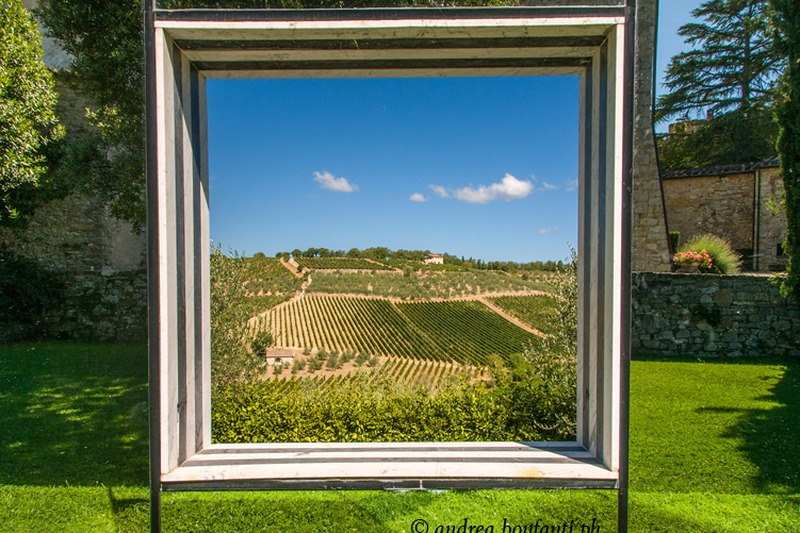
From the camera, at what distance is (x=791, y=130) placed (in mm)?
7617

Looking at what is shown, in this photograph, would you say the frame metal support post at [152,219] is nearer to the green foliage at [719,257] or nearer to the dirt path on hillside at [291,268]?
the dirt path on hillside at [291,268]

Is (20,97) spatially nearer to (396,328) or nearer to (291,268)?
(291,268)

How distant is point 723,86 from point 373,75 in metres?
20.0

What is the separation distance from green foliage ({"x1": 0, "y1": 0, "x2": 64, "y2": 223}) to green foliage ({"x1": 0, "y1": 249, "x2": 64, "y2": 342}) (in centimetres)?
302

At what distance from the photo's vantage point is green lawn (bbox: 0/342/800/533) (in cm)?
263

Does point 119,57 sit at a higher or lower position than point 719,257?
higher

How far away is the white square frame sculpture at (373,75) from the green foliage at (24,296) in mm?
9007

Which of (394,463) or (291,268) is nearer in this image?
(394,463)

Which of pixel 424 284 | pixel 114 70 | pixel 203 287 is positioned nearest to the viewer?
pixel 203 287

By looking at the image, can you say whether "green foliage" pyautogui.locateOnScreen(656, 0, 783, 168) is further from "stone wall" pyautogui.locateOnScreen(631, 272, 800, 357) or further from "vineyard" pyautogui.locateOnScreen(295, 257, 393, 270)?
"vineyard" pyautogui.locateOnScreen(295, 257, 393, 270)

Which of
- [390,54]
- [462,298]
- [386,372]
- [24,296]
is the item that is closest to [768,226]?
[462,298]

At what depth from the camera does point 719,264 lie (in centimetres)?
938

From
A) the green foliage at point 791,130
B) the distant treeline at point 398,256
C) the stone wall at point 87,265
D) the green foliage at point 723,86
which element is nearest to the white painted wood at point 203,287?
the distant treeline at point 398,256

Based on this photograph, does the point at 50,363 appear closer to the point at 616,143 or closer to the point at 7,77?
the point at 7,77
